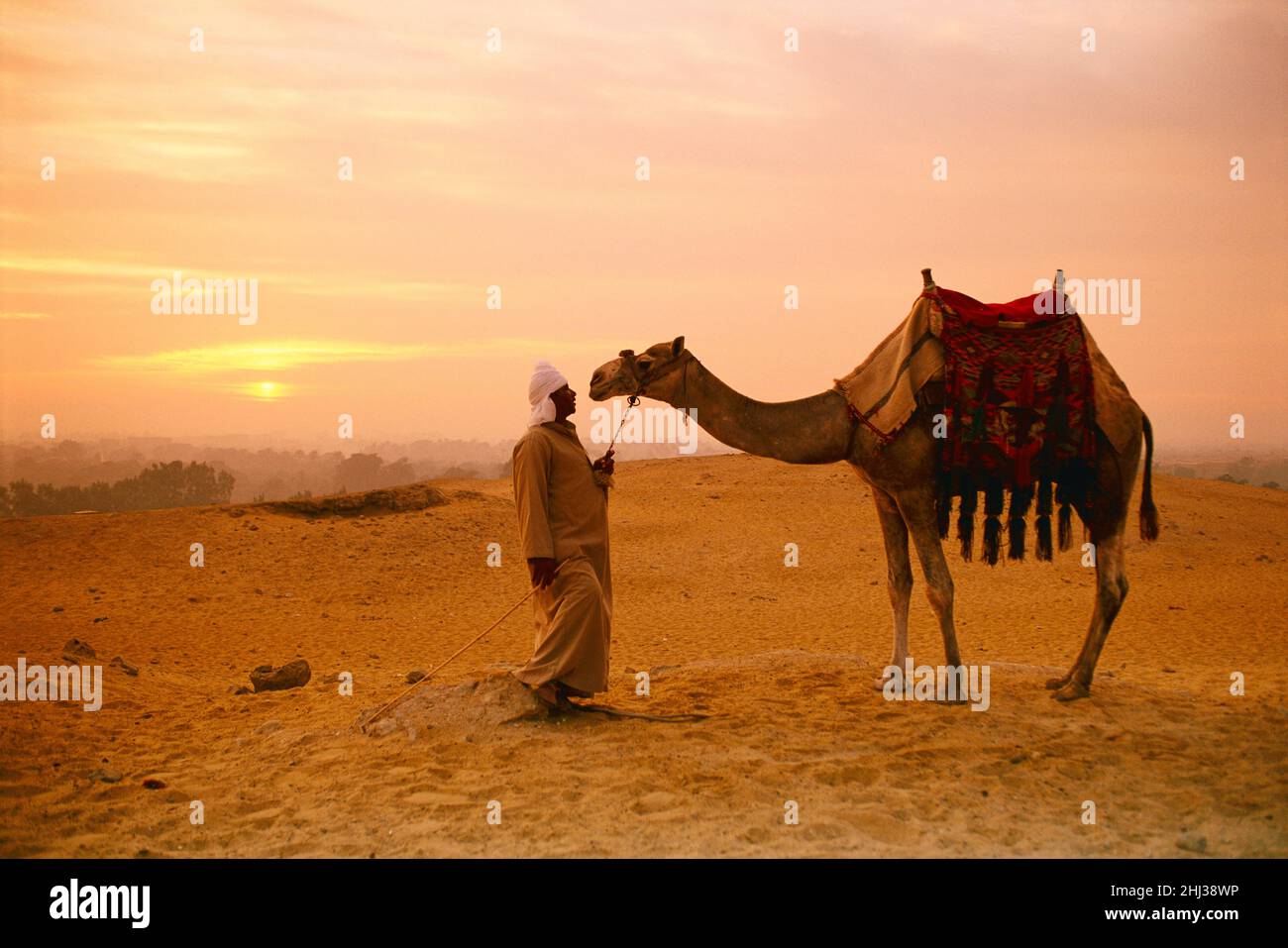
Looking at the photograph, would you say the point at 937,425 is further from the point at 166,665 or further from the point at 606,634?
the point at 166,665

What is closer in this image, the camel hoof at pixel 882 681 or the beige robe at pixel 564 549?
the beige robe at pixel 564 549

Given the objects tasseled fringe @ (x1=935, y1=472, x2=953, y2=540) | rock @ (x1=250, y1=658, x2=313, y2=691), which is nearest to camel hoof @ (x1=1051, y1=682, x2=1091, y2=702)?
tasseled fringe @ (x1=935, y1=472, x2=953, y2=540)

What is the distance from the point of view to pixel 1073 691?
349 inches

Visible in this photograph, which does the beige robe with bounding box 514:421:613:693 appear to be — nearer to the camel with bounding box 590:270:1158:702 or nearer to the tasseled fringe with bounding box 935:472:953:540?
the camel with bounding box 590:270:1158:702

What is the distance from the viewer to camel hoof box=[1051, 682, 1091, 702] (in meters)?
8.83

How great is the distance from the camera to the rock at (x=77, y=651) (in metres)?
11.3

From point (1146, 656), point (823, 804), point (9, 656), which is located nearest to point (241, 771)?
point (823, 804)

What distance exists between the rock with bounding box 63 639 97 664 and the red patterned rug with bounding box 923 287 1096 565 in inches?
365

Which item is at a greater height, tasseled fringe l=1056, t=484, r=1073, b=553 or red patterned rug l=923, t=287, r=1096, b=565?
red patterned rug l=923, t=287, r=1096, b=565

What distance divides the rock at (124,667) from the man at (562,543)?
5.36m

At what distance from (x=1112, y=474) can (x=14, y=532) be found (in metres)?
18.5

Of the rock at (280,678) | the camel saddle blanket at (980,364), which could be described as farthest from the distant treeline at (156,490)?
the camel saddle blanket at (980,364)

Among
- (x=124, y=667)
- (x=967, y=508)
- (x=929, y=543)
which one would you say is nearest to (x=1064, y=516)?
(x=967, y=508)

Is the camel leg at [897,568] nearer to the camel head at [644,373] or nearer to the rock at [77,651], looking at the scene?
the camel head at [644,373]
